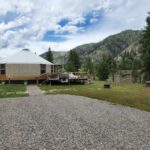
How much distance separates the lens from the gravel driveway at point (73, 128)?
741 centimetres

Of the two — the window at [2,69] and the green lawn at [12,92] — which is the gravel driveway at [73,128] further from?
the window at [2,69]

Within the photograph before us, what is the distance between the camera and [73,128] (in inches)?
361

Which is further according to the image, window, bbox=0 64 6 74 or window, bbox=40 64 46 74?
window, bbox=40 64 46 74

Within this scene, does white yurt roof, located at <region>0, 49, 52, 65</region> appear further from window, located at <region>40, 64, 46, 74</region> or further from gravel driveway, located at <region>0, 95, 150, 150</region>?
gravel driveway, located at <region>0, 95, 150, 150</region>

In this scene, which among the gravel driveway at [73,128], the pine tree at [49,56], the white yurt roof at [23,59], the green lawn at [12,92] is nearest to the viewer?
the gravel driveway at [73,128]

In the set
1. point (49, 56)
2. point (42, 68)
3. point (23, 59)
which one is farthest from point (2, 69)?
point (49, 56)

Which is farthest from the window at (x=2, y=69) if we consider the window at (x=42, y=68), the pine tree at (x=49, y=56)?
the pine tree at (x=49, y=56)

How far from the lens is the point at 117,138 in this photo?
800 centimetres

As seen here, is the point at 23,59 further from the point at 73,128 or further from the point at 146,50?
the point at 73,128

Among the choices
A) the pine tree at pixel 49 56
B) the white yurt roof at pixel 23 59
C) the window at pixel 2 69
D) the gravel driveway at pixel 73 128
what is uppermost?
the pine tree at pixel 49 56

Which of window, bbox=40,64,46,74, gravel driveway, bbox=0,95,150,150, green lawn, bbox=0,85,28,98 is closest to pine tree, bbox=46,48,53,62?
window, bbox=40,64,46,74

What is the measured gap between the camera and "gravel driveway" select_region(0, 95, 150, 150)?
7406mm

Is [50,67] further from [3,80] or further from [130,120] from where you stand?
[130,120]

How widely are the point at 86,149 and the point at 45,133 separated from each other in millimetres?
1958
